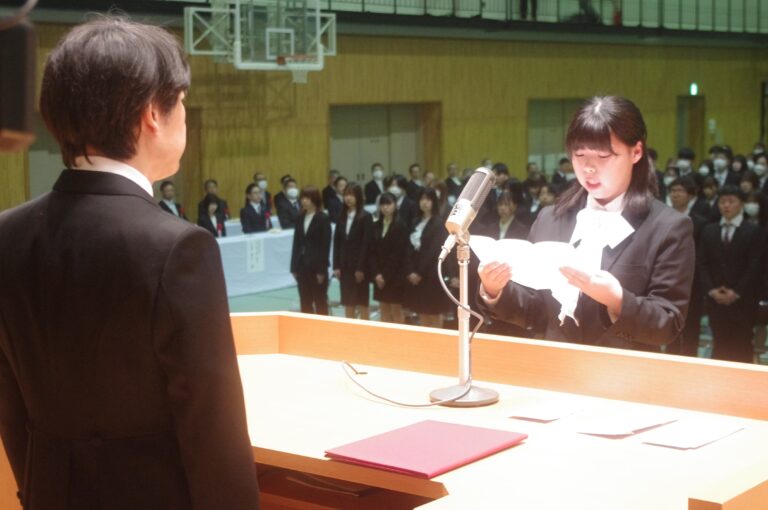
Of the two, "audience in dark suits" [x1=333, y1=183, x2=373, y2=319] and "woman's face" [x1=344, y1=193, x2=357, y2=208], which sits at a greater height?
"woman's face" [x1=344, y1=193, x2=357, y2=208]

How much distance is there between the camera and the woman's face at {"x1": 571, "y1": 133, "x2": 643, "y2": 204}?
3.25 metres

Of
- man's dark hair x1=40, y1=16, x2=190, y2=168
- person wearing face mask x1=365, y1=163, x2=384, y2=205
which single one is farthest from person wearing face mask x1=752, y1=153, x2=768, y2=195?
man's dark hair x1=40, y1=16, x2=190, y2=168

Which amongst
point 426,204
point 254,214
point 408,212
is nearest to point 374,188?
point 254,214

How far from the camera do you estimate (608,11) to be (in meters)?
23.5

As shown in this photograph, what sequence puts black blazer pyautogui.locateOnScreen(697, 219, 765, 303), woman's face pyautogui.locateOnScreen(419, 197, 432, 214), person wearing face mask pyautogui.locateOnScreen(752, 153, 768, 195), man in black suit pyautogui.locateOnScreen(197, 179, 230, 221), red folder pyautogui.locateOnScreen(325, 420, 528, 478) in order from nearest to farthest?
red folder pyautogui.locateOnScreen(325, 420, 528, 478) < black blazer pyautogui.locateOnScreen(697, 219, 765, 303) < woman's face pyautogui.locateOnScreen(419, 197, 432, 214) < man in black suit pyautogui.locateOnScreen(197, 179, 230, 221) < person wearing face mask pyautogui.locateOnScreen(752, 153, 768, 195)

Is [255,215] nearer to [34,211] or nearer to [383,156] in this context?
[383,156]

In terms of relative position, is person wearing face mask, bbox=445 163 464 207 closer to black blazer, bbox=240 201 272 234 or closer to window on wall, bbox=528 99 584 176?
black blazer, bbox=240 201 272 234

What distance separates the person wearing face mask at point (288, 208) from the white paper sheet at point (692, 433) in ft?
36.4

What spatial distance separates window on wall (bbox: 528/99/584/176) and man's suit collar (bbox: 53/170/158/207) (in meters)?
20.9

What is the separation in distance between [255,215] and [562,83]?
1059cm

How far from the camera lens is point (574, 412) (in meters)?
2.77

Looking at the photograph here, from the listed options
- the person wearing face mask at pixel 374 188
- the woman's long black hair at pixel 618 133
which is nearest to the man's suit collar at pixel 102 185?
the woman's long black hair at pixel 618 133

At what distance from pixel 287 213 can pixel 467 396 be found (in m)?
11.8

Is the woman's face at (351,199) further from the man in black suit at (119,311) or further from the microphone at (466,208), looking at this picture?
the man in black suit at (119,311)
